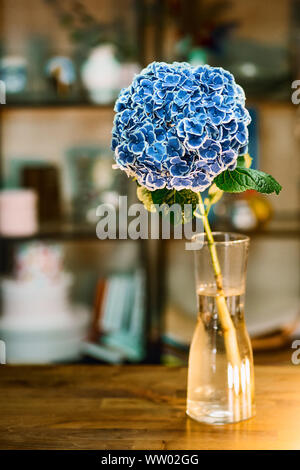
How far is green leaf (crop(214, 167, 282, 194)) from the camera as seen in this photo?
90cm

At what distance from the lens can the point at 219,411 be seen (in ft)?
3.16

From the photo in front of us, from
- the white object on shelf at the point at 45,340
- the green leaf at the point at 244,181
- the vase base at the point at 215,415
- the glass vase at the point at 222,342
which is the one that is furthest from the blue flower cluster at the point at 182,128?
the white object on shelf at the point at 45,340

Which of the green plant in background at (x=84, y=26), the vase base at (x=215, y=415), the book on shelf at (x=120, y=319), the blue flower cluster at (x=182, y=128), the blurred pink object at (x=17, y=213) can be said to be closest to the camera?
the blue flower cluster at (x=182, y=128)

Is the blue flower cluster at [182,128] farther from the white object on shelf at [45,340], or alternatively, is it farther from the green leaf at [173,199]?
the white object on shelf at [45,340]

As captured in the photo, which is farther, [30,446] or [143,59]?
[143,59]

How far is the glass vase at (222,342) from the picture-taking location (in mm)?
959

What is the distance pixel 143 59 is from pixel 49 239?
0.82 meters

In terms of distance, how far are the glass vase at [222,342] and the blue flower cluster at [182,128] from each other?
14 centimetres

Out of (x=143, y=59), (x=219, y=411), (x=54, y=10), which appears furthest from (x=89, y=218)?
(x=219, y=411)

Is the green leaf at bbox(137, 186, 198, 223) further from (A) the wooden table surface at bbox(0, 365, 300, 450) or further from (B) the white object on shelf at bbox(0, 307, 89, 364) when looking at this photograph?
(B) the white object on shelf at bbox(0, 307, 89, 364)

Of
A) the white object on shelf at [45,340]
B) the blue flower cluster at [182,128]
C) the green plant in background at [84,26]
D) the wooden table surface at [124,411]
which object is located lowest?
the white object on shelf at [45,340]

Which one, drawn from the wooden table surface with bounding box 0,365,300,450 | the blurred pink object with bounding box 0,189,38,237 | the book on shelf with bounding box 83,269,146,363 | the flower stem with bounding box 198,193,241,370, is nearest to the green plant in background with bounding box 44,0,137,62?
the blurred pink object with bounding box 0,189,38,237

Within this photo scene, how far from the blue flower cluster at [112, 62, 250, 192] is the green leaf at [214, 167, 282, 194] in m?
0.03
